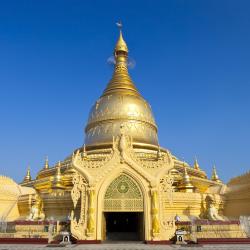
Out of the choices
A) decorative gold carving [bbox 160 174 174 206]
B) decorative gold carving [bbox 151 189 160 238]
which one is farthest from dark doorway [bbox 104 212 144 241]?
decorative gold carving [bbox 151 189 160 238]

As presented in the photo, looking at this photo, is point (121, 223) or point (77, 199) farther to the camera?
point (121, 223)

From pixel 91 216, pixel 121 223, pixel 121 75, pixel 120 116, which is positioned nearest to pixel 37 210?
pixel 91 216

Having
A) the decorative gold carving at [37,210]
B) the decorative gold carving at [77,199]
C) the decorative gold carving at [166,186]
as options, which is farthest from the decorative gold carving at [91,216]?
the decorative gold carving at [37,210]

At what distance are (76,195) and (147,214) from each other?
3871 millimetres

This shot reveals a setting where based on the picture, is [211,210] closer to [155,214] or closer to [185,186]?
[185,186]

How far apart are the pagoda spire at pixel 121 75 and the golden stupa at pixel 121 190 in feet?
0.93

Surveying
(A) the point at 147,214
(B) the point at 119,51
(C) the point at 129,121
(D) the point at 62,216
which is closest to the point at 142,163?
(A) the point at 147,214

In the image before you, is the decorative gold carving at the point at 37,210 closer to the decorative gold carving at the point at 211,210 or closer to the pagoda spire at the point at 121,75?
the decorative gold carving at the point at 211,210

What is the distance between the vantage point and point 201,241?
13922 millimetres

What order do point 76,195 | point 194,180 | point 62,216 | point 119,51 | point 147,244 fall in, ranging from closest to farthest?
1. point 147,244
2. point 76,195
3. point 62,216
4. point 194,180
5. point 119,51

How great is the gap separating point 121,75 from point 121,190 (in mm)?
18983

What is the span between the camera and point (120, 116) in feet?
89.6

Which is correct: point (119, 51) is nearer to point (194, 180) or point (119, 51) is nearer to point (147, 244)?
point (194, 180)

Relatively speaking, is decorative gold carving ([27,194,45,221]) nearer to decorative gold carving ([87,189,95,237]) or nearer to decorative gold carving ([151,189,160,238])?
decorative gold carving ([87,189,95,237])
